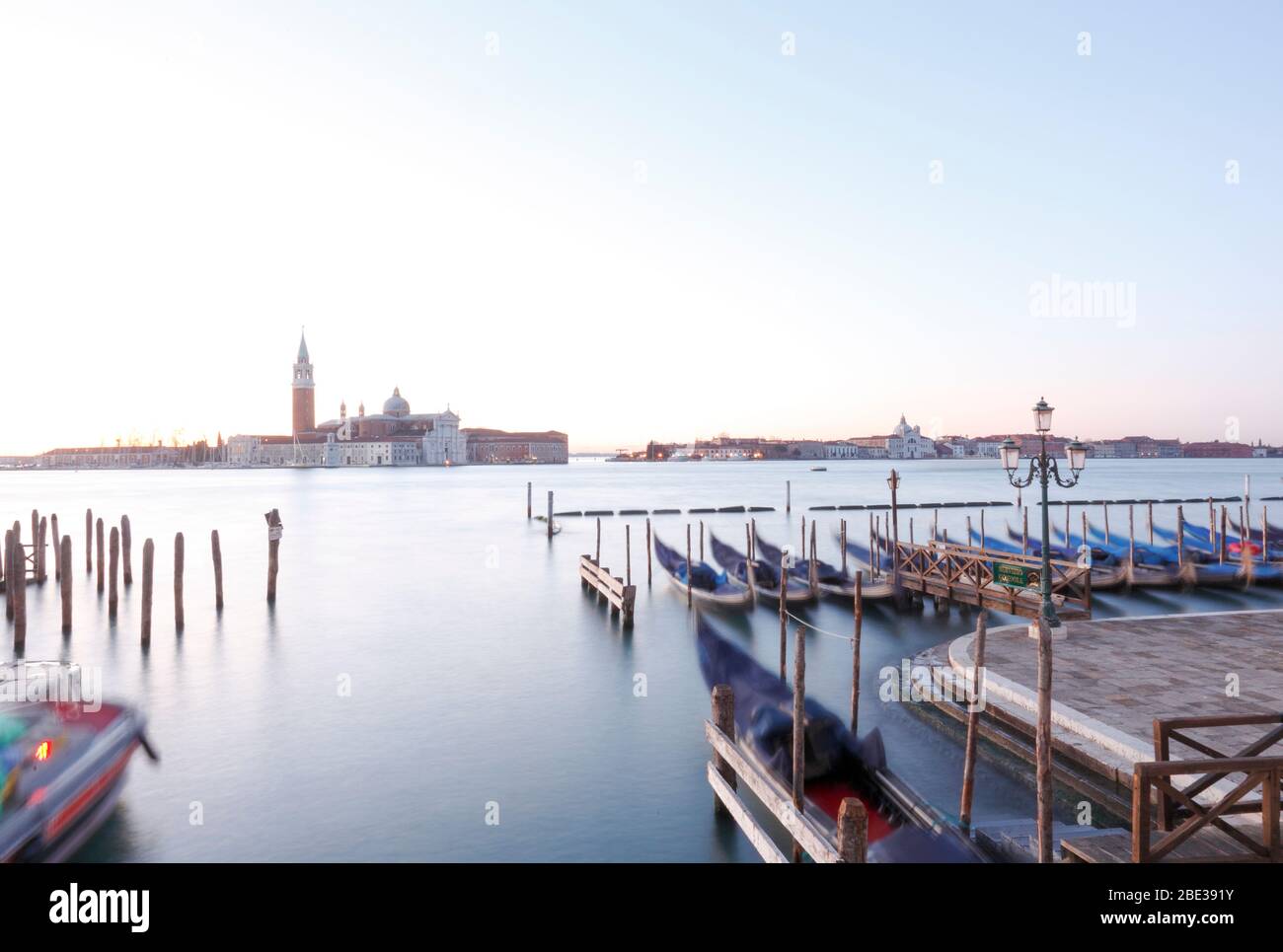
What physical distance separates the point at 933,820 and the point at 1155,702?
10.4 ft

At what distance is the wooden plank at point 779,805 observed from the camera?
5082 millimetres

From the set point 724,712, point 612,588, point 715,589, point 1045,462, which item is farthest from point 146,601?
point 1045,462

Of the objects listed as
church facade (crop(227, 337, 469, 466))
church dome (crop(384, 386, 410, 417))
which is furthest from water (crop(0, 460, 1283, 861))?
church dome (crop(384, 386, 410, 417))

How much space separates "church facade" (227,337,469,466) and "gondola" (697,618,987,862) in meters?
Result: 134

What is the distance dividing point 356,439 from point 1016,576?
137557 mm

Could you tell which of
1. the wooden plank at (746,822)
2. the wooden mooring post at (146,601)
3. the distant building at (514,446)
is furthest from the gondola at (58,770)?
the distant building at (514,446)

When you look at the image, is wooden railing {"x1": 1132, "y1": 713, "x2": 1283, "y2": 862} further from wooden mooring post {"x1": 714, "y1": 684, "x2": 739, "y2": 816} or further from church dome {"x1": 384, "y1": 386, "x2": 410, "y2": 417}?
church dome {"x1": 384, "y1": 386, "x2": 410, "y2": 417}

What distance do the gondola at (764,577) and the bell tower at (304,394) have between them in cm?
12603

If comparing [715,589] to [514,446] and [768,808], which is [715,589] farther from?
[514,446]

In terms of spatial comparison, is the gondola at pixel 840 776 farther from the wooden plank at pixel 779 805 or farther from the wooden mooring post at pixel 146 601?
the wooden mooring post at pixel 146 601

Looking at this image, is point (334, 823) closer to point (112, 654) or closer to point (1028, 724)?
point (1028, 724)

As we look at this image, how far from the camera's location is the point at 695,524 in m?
37.7
